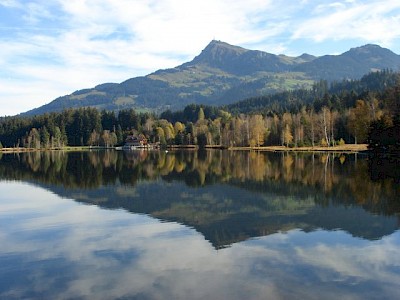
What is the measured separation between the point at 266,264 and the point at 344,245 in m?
5.90

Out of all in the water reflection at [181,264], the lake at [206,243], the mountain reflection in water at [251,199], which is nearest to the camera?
the water reflection at [181,264]

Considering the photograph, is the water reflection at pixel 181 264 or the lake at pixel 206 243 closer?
the water reflection at pixel 181 264

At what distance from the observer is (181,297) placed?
15828 mm

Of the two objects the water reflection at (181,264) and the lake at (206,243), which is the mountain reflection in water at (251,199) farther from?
the water reflection at (181,264)

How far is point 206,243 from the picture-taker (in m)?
23.9

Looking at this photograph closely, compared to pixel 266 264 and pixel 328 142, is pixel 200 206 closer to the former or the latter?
pixel 266 264

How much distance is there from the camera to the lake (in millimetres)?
16953

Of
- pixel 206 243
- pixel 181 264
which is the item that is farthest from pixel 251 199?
pixel 181 264

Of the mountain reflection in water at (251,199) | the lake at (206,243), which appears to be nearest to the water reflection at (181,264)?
the lake at (206,243)

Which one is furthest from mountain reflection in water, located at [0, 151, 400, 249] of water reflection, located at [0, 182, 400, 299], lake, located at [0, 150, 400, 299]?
water reflection, located at [0, 182, 400, 299]

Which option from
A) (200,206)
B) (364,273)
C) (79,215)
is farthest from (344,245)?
(79,215)

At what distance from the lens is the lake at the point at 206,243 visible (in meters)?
17.0

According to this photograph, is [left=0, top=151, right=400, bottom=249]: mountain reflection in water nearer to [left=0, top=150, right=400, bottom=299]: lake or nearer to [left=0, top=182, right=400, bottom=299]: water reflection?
[left=0, top=150, right=400, bottom=299]: lake

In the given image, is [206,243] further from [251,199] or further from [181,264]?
[251,199]
